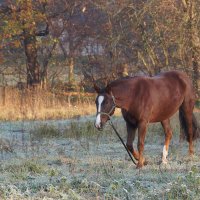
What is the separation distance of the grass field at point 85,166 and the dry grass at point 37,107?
156cm

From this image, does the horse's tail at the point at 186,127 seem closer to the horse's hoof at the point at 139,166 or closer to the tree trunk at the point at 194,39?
the horse's hoof at the point at 139,166

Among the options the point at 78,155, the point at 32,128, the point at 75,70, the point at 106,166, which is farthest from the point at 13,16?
the point at 106,166

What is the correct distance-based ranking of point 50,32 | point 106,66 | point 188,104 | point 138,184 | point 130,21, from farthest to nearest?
point 50,32, point 106,66, point 130,21, point 188,104, point 138,184

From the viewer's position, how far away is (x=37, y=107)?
16672 millimetres

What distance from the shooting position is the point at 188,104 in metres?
9.88

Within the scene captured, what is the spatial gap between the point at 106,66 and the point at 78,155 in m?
12.8

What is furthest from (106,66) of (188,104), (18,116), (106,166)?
(106,166)

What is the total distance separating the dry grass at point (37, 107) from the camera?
52.1ft

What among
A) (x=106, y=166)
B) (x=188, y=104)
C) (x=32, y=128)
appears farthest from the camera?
(x=32, y=128)

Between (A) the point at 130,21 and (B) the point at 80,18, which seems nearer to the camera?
(A) the point at 130,21

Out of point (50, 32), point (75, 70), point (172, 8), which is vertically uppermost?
point (172, 8)

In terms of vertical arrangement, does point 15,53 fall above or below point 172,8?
below

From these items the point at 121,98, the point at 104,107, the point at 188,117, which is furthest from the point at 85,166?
the point at 188,117

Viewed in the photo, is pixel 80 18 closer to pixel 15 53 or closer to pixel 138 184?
pixel 15 53
